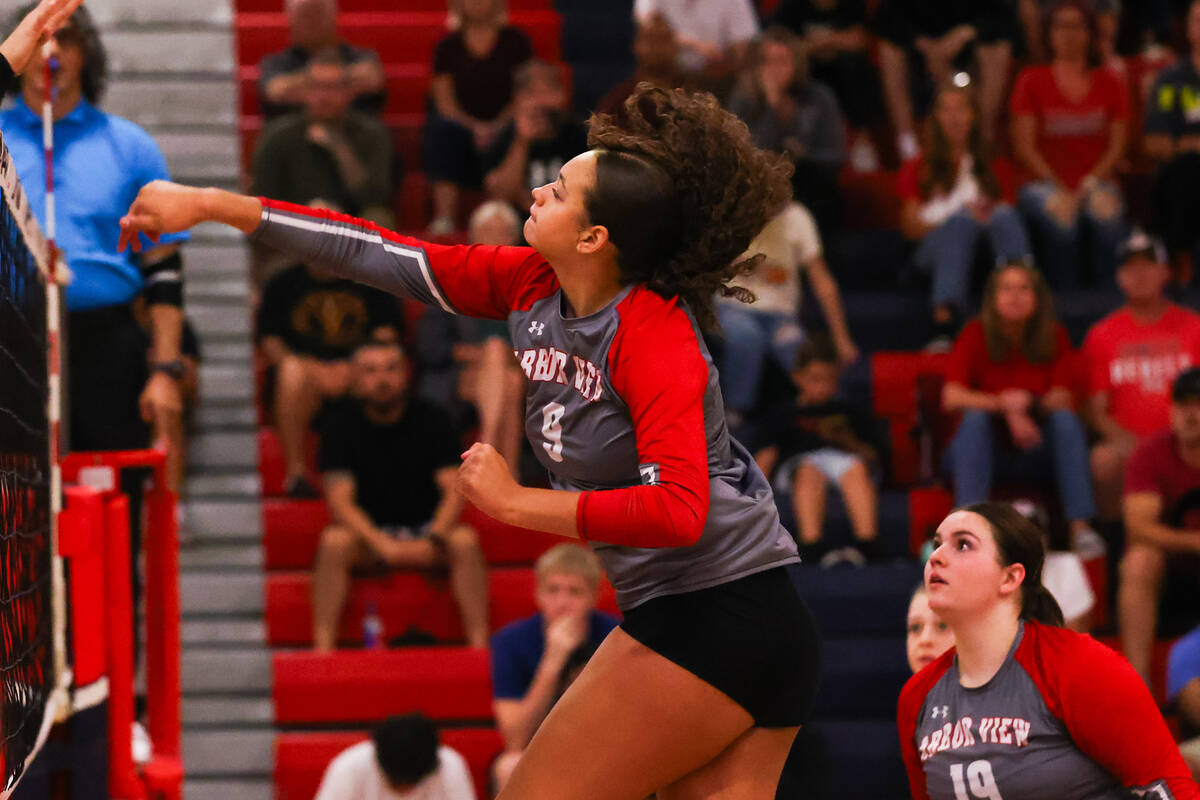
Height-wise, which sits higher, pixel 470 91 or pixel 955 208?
pixel 470 91

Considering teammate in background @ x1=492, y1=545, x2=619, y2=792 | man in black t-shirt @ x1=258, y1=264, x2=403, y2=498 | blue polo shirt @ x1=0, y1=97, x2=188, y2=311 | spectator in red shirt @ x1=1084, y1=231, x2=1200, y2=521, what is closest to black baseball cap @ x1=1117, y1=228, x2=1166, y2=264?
spectator in red shirt @ x1=1084, y1=231, x2=1200, y2=521

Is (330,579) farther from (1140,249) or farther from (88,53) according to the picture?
(1140,249)

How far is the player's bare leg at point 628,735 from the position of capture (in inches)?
107

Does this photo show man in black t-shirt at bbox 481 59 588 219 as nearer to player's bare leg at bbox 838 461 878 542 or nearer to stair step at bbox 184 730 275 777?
player's bare leg at bbox 838 461 878 542

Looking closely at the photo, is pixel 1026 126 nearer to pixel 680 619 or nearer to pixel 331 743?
pixel 331 743

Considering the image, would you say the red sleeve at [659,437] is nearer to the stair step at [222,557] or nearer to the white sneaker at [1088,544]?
the white sneaker at [1088,544]

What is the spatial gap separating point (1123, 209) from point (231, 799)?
5526 millimetres

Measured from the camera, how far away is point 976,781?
3646mm

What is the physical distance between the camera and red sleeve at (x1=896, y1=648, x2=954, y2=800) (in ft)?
12.5

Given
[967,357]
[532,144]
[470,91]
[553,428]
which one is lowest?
[553,428]

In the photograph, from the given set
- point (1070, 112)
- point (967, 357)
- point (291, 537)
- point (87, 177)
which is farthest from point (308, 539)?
point (1070, 112)

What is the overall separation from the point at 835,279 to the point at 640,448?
6.17 m

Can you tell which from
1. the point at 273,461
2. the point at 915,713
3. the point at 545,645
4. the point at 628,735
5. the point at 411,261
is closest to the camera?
the point at 628,735

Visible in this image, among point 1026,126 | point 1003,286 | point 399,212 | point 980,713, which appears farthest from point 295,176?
point 980,713
